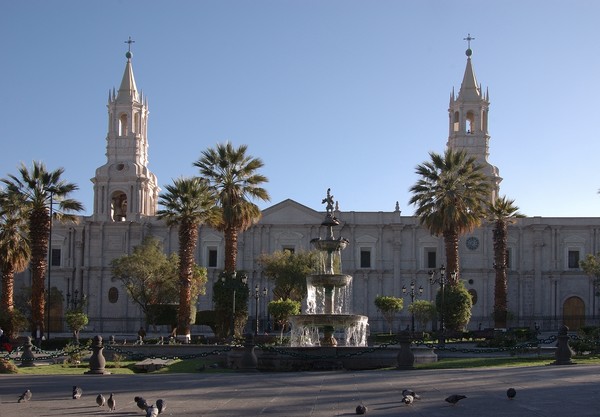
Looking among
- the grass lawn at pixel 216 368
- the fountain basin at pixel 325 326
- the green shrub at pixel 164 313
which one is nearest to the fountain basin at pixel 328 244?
the fountain basin at pixel 325 326

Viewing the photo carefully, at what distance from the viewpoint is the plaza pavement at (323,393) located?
13.9 metres

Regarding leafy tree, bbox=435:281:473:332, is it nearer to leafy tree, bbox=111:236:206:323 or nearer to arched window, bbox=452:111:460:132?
leafy tree, bbox=111:236:206:323

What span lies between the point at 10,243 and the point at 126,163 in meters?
26.1

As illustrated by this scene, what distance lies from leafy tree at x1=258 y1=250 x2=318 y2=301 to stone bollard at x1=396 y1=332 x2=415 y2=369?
32.2m

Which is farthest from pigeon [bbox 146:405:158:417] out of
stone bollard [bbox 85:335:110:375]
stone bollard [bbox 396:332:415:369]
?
stone bollard [bbox 396:332:415:369]

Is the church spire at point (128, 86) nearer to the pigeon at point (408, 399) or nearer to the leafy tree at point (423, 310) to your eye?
the leafy tree at point (423, 310)

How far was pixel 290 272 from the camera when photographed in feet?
186

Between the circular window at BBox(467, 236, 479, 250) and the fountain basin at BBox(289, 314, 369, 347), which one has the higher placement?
the circular window at BBox(467, 236, 479, 250)

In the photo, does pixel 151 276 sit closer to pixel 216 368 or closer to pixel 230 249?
pixel 230 249

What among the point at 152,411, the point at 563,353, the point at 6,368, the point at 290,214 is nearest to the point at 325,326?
the point at 563,353

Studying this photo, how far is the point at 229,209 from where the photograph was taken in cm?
4488

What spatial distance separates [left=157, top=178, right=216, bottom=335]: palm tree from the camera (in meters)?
44.1

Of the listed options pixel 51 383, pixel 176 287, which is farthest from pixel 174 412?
pixel 176 287

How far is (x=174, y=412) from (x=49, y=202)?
32.1 meters
